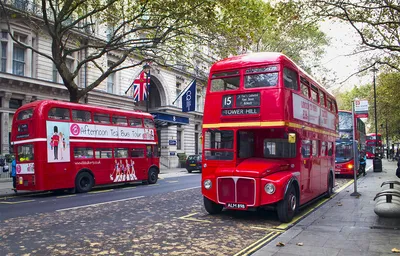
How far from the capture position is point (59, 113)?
15.6 metres

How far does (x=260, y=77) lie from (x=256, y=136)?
1717mm

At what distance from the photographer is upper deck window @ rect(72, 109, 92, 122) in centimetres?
1633

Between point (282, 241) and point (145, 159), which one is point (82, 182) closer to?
point (145, 159)

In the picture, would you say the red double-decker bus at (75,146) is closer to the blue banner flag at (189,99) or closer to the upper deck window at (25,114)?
the upper deck window at (25,114)

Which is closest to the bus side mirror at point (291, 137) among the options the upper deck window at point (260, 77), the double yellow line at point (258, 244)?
the upper deck window at point (260, 77)

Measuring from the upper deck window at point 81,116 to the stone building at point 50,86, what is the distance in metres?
5.35

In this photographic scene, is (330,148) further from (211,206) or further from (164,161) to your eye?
(164,161)

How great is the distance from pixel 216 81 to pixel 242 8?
870cm

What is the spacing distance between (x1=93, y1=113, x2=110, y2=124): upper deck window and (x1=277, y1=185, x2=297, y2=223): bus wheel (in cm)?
1116

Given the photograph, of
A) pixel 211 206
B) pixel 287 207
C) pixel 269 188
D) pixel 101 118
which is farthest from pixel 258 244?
pixel 101 118

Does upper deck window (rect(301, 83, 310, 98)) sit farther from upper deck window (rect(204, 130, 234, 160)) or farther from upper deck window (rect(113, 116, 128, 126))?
upper deck window (rect(113, 116, 128, 126))

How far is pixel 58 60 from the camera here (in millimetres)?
17953

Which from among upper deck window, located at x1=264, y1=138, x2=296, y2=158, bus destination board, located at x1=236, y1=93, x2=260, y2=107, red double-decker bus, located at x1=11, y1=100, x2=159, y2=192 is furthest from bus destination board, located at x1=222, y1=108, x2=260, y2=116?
red double-decker bus, located at x1=11, y1=100, x2=159, y2=192

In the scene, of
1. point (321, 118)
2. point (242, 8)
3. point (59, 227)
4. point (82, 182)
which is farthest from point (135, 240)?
point (242, 8)
